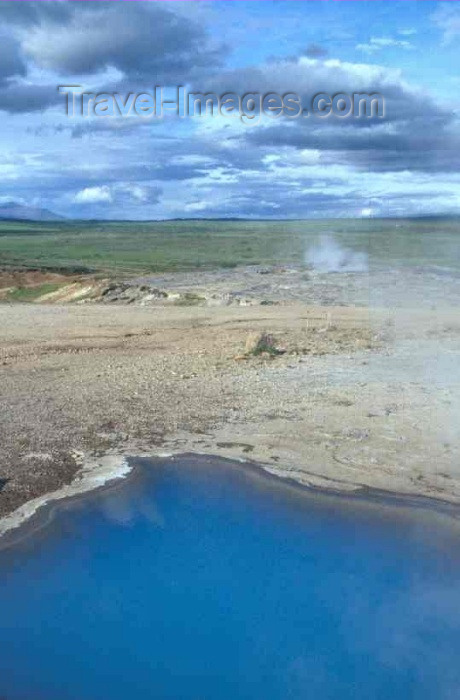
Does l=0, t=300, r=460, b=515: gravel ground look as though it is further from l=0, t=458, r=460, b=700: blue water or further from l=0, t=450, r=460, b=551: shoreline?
l=0, t=458, r=460, b=700: blue water

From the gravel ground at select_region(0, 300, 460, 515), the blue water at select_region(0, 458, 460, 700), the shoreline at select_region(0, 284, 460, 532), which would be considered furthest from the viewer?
the gravel ground at select_region(0, 300, 460, 515)

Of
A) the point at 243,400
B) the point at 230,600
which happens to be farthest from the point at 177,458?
the point at 230,600

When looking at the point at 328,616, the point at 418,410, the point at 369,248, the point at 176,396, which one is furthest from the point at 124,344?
the point at 369,248

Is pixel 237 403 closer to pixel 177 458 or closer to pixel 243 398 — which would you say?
pixel 243 398

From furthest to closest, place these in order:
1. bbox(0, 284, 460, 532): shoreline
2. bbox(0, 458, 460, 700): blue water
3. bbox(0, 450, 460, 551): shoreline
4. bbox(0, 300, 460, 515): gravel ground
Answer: bbox(0, 300, 460, 515): gravel ground < bbox(0, 284, 460, 532): shoreline < bbox(0, 450, 460, 551): shoreline < bbox(0, 458, 460, 700): blue water

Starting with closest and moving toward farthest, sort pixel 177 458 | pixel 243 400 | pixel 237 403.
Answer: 1. pixel 177 458
2. pixel 237 403
3. pixel 243 400

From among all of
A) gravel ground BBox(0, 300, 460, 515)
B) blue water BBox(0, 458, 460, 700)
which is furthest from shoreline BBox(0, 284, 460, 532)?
blue water BBox(0, 458, 460, 700)

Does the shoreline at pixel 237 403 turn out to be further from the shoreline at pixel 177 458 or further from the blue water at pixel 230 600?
the blue water at pixel 230 600
